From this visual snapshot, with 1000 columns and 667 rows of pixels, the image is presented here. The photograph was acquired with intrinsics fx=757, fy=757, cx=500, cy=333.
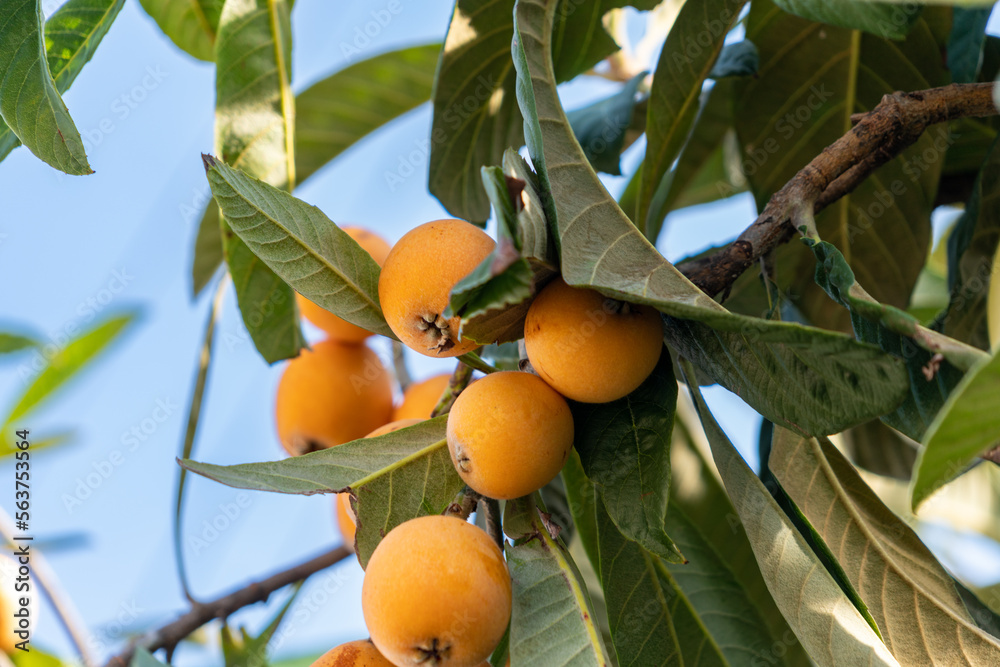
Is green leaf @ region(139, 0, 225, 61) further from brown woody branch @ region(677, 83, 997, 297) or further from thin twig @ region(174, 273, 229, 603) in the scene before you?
brown woody branch @ region(677, 83, 997, 297)

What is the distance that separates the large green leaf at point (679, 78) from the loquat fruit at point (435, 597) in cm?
51

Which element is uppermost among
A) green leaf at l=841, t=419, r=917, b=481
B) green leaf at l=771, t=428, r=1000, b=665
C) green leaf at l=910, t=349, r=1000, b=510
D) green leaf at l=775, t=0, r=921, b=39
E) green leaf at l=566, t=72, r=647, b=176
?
green leaf at l=775, t=0, r=921, b=39

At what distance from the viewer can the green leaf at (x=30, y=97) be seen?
659 millimetres

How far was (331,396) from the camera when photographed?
1.06m

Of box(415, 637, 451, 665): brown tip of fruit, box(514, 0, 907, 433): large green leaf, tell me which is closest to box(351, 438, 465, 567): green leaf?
box(415, 637, 451, 665): brown tip of fruit

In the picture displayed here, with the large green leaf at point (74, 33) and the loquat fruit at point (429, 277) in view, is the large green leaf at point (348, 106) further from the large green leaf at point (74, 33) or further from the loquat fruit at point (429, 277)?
the loquat fruit at point (429, 277)

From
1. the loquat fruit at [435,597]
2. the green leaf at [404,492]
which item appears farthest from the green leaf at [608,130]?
the loquat fruit at [435,597]

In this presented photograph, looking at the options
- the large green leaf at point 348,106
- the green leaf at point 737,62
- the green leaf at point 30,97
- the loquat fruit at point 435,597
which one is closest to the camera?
the loquat fruit at point 435,597

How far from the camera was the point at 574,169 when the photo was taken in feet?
2.04

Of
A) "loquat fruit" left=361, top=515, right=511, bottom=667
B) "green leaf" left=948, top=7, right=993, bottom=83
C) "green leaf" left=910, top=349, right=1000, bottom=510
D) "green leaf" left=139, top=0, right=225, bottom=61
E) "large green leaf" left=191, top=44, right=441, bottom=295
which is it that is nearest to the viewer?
"green leaf" left=910, top=349, right=1000, bottom=510

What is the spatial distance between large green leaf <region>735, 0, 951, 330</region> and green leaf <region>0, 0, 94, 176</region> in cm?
86

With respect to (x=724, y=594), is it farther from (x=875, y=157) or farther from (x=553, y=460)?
(x=875, y=157)

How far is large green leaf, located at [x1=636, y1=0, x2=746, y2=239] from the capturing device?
0.83 metres

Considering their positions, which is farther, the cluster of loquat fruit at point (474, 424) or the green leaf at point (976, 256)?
the green leaf at point (976, 256)
